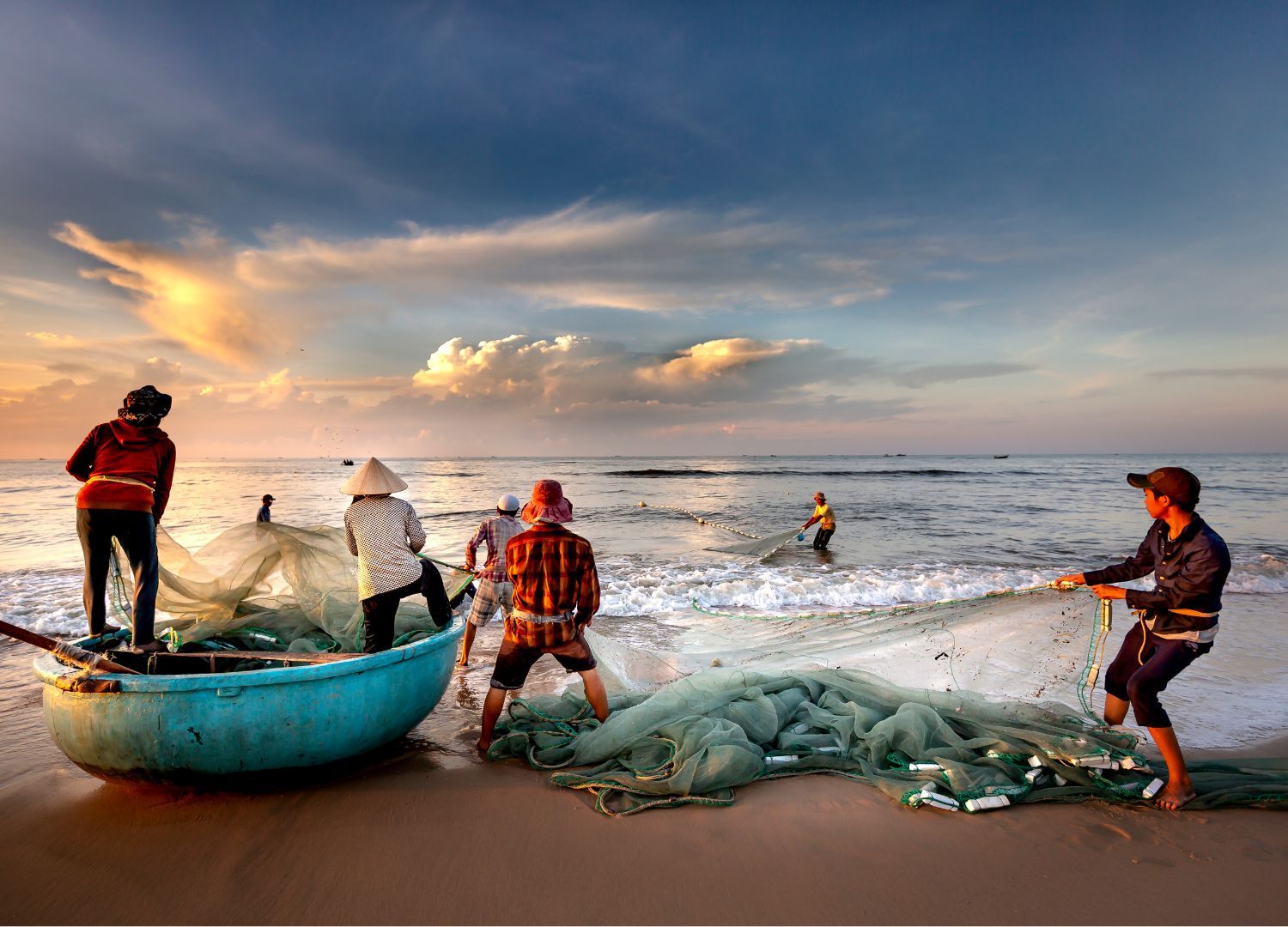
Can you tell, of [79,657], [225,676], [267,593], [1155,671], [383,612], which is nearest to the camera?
[225,676]

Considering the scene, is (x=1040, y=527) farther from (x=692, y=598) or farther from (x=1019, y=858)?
(x=1019, y=858)

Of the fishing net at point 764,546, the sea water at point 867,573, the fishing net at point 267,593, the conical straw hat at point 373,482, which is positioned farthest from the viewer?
the fishing net at point 764,546

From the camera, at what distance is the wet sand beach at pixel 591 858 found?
2.66 meters

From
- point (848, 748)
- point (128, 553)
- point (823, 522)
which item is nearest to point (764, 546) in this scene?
point (823, 522)

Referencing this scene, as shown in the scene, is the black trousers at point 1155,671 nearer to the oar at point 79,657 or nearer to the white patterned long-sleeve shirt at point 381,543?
the white patterned long-sleeve shirt at point 381,543

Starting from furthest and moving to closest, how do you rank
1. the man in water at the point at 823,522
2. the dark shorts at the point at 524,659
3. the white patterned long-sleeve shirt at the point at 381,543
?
the man in water at the point at 823,522 < the white patterned long-sleeve shirt at the point at 381,543 < the dark shorts at the point at 524,659

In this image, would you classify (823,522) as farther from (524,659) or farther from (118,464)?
(118,464)

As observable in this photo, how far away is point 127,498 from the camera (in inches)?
159

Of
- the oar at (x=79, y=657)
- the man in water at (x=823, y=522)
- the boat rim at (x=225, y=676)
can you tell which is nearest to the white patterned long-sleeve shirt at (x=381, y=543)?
the boat rim at (x=225, y=676)

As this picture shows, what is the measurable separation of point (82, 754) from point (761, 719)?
3612 millimetres

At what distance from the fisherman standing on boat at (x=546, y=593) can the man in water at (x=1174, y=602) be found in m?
2.95

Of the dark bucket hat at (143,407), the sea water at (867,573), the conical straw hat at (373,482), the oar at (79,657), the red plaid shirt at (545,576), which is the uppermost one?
the dark bucket hat at (143,407)

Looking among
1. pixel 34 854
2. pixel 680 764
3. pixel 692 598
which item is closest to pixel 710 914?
pixel 680 764

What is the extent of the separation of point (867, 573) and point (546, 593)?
931 cm
